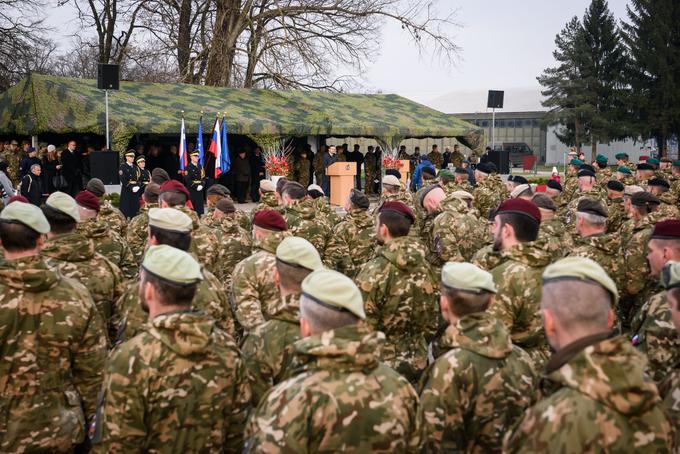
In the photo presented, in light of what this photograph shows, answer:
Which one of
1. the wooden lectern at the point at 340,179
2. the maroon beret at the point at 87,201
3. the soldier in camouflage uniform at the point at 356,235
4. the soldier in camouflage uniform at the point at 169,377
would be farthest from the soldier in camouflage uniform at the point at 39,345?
the wooden lectern at the point at 340,179

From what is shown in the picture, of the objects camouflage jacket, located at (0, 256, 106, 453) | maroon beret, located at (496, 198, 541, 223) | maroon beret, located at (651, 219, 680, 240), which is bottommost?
camouflage jacket, located at (0, 256, 106, 453)

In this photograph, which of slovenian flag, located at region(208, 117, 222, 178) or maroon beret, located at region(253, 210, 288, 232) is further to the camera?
slovenian flag, located at region(208, 117, 222, 178)

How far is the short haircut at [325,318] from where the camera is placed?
3.21 m

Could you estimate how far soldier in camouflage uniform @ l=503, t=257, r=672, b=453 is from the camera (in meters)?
2.74

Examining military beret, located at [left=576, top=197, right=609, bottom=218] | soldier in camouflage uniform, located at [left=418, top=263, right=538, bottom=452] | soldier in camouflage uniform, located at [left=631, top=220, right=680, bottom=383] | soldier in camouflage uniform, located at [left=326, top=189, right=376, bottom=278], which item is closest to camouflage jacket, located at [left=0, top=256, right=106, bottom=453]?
soldier in camouflage uniform, located at [left=418, top=263, right=538, bottom=452]

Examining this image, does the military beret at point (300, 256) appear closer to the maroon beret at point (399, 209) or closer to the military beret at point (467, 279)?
the military beret at point (467, 279)

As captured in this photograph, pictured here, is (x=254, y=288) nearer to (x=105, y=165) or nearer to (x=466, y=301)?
(x=466, y=301)

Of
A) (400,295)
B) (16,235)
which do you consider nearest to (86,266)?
(16,235)

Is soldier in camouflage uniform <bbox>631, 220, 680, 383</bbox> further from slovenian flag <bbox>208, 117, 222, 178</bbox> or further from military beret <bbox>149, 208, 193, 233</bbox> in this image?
slovenian flag <bbox>208, 117, 222, 178</bbox>

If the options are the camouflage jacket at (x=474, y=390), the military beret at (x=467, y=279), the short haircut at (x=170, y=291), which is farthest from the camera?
the military beret at (x=467, y=279)

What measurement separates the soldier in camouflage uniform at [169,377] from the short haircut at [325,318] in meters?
0.51

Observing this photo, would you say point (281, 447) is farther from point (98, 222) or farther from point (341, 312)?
point (98, 222)

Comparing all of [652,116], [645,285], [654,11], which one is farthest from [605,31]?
[645,285]

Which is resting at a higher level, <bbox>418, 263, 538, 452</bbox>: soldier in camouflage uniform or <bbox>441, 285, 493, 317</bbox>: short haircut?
<bbox>441, 285, 493, 317</bbox>: short haircut
